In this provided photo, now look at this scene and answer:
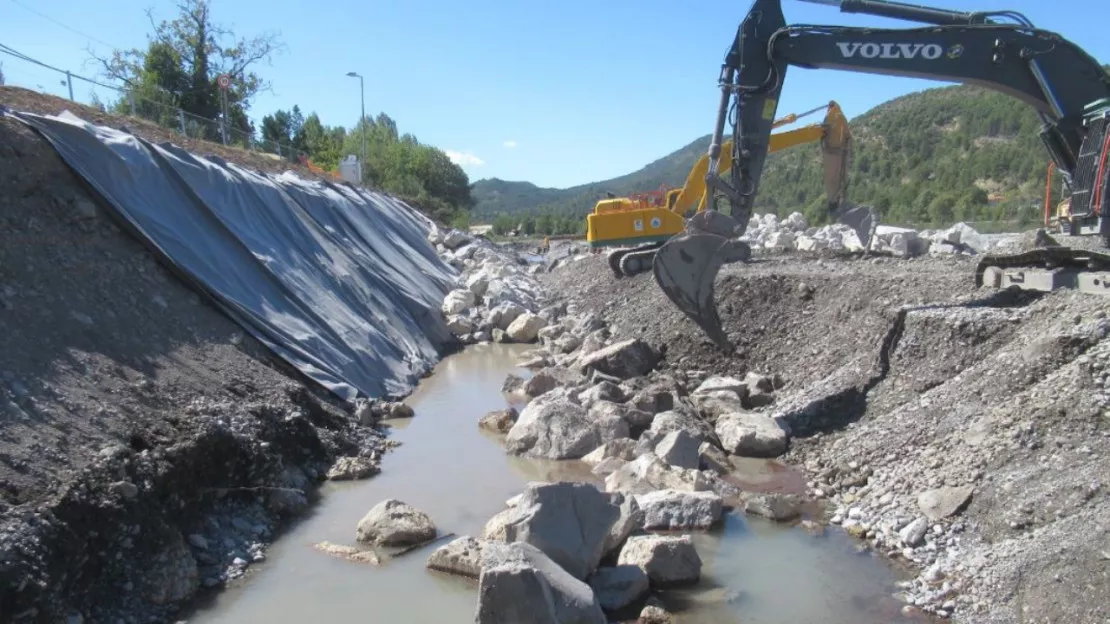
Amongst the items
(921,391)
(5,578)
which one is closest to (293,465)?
(5,578)

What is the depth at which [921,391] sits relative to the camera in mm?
7754

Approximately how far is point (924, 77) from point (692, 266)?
3422mm

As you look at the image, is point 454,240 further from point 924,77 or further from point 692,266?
point 924,77

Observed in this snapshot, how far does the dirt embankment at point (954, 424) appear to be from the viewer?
5.06 meters

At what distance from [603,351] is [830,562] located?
5758 mm

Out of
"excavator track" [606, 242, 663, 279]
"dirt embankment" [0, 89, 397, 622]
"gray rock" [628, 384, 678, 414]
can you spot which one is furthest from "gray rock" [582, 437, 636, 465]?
"excavator track" [606, 242, 663, 279]

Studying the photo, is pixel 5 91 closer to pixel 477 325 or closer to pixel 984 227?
pixel 477 325

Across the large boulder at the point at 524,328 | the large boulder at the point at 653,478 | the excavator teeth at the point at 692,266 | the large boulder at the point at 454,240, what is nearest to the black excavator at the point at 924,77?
the excavator teeth at the point at 692,266

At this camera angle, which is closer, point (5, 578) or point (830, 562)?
point (5, 578)

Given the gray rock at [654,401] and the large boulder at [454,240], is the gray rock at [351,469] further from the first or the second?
the large boulder at [454,240]

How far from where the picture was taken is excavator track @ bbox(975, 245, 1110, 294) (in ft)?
25.5

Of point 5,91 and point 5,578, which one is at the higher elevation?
point 5,91

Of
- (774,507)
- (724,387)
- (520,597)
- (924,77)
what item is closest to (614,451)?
(774,507)

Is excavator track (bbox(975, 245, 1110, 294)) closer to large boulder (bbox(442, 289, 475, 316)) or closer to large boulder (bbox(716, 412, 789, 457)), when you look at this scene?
large boulder (bbox(716, 412, 789, 457))
